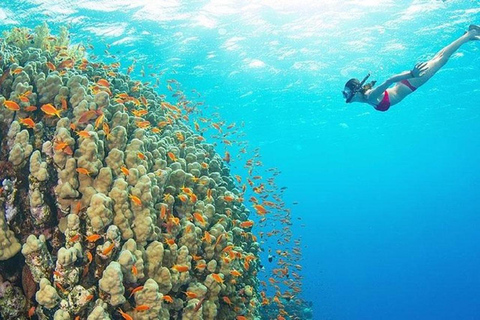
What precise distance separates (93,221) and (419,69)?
288 inches

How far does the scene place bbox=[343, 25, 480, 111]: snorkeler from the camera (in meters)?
7.31

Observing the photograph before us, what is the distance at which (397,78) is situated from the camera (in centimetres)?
745

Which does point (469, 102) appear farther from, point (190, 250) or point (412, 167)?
point (412, 167)

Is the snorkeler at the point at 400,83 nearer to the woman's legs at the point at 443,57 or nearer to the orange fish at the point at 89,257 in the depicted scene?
the woman's legs at the point at 443,57

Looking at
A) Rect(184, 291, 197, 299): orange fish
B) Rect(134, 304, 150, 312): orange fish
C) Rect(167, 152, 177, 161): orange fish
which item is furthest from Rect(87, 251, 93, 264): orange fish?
Rect(167, 152, 177, 161): orange fish

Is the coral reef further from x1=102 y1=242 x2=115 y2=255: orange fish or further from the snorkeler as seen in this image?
the snorkeler

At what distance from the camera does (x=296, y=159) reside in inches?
2928

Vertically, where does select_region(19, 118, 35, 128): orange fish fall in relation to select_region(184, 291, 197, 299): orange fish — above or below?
above

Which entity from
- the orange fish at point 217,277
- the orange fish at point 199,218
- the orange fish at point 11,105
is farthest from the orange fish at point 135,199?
the orange fish at point 11,105

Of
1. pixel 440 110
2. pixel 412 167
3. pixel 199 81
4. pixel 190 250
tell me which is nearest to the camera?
pixel 190 250

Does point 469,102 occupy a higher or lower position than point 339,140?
higher

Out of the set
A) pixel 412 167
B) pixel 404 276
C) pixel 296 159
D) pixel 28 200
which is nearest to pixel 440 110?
pixel 296 159

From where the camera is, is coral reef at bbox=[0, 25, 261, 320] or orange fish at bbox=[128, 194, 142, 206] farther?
orange fish at bbox=[128, 194, 142, 206]

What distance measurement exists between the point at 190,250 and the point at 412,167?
103 m
